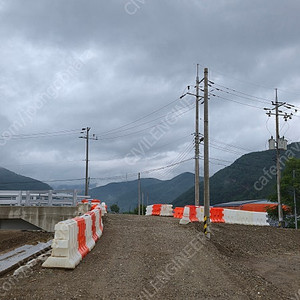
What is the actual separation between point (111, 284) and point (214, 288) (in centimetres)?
206

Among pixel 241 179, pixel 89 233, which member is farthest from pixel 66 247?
pixel 241 179

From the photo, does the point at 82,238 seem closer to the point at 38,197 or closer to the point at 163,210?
the point at 38,197

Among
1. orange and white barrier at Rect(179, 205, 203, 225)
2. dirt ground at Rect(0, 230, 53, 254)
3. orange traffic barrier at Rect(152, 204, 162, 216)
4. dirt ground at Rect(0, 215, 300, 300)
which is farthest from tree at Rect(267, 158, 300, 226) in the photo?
dirt ground at Rect(0, 215, 300, 300)

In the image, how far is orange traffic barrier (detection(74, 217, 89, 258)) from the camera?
32.0 feet

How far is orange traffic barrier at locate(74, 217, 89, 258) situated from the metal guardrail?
1443 cm

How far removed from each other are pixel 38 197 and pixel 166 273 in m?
18.4

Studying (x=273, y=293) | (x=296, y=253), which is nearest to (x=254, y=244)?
(x=296, y=253)

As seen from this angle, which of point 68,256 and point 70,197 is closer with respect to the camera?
point 68,256

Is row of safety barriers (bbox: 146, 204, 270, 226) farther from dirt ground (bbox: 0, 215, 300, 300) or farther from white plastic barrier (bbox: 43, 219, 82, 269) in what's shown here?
white plastic barrier (bbox: 43, 219, 82, 269)

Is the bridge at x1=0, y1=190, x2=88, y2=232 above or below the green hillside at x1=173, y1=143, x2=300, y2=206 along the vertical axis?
below

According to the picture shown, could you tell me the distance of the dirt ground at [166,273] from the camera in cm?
697

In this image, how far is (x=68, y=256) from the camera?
857 centimetres

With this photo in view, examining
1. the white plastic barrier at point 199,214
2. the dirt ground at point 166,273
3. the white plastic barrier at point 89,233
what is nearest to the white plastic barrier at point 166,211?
the white plastic barrier at point 199,214

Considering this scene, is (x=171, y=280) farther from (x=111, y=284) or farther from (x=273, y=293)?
(x=273, y=293)
